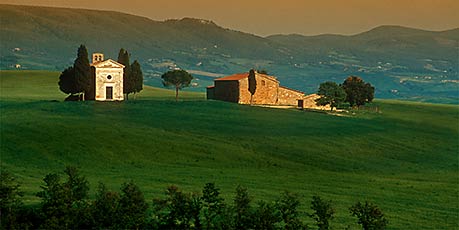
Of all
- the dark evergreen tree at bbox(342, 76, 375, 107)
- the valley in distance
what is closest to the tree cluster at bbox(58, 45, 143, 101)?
the valley in distance

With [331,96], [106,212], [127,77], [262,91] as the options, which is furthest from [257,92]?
[106,212]

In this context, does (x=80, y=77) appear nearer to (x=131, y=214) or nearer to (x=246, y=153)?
(x=246, y=153)

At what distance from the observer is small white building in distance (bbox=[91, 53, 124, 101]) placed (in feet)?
377

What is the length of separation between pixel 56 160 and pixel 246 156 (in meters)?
19.0

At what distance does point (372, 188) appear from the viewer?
59375 millimetres

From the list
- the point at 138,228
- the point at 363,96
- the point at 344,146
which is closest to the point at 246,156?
the point at 344,146

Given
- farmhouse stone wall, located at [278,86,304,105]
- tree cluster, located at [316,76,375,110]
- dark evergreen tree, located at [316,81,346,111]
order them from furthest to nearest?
farmhouse stone wall, located at [278,86,304,105]
tree cluster, located at [316,76,375,110]
dark evergreen tree, located at [316,81,346,111]

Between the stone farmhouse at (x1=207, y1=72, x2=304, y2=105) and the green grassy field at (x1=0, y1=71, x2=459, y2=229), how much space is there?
13.3 m

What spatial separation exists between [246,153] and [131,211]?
131ft

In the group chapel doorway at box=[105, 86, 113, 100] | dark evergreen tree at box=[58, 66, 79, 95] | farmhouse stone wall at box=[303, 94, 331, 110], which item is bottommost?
farmhouse stone wall at box=[303, 94, 331, 110]

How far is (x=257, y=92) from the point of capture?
12962cm

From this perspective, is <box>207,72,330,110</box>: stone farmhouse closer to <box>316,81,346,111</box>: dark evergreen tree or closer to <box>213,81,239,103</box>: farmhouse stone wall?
<box>213,81,239,103</box>: farmhouse stone wall

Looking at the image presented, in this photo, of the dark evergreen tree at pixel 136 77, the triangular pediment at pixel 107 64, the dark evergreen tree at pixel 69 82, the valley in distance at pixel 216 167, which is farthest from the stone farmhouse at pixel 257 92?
the dark evergreen tree at pixel 69 82

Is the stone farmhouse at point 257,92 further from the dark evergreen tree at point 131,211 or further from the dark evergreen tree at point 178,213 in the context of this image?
the dark evergreen tree at point 131,211
